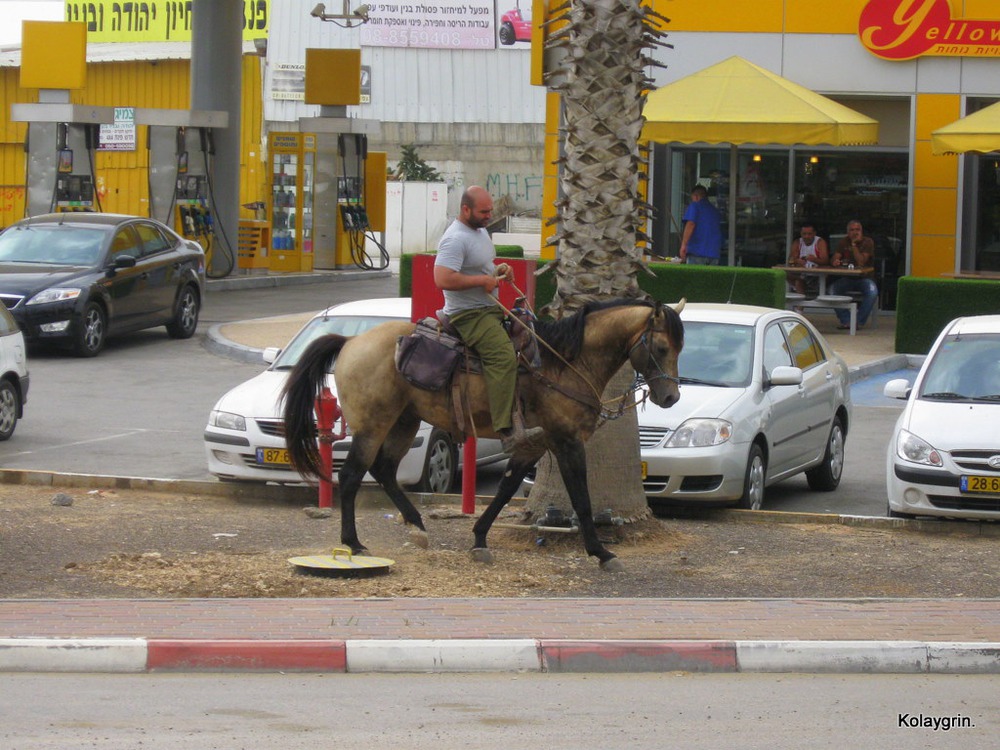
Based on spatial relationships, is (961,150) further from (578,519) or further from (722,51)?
(578,519)

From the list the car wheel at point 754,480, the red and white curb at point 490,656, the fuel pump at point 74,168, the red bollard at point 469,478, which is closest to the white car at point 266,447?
the red bollard at point 469,478

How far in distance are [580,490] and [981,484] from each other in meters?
3.20

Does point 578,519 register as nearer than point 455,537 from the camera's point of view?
Yes

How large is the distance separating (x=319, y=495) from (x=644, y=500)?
8.32 ft

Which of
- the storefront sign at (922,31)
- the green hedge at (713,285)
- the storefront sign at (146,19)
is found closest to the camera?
the green hedge at (713,285)

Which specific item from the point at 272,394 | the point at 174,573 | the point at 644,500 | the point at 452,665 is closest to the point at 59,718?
the point at 452,665

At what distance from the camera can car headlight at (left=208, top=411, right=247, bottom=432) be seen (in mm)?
11812

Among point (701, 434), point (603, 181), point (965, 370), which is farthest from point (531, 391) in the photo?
point (965, 370)

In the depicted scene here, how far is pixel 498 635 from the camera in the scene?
745 centimetres

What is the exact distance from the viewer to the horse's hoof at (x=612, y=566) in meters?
9.33

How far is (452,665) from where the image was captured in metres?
7.17

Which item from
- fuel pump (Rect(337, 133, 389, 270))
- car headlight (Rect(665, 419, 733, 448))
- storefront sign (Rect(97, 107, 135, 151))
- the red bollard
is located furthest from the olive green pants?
storefront sign (Rect(97, 107, 135, 151))

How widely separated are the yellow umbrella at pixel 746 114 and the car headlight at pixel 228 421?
11350 millimetres

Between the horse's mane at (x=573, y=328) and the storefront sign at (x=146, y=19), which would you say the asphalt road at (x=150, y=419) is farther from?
the storefront sign at (x=146, y=19)
